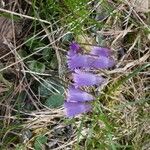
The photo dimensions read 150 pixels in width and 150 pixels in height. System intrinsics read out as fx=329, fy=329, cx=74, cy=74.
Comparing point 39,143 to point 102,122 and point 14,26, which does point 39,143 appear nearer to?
point 102,122

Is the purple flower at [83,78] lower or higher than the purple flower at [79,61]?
lower

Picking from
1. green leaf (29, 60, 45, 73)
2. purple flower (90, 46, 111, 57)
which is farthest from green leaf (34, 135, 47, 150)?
purple flower (90, 46, 111, 57)

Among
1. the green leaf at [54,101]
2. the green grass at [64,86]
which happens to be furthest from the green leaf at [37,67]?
the green leaf at [54,101]

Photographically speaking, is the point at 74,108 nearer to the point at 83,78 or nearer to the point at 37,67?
the point at 83,78

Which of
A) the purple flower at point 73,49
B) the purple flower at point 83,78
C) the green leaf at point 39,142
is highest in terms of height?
the purple flower at point 73,49

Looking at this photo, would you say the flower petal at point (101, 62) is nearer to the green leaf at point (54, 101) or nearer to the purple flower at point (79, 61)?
the purple flower at point (79, 61)

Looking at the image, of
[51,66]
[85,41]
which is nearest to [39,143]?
[51,66]

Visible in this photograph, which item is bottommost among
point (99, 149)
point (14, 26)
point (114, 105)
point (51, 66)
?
point (99, 149)
